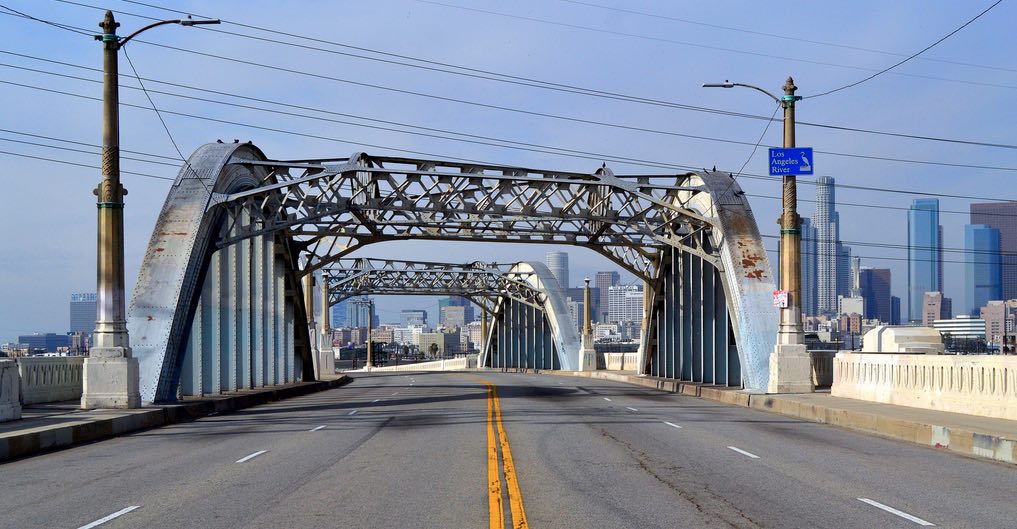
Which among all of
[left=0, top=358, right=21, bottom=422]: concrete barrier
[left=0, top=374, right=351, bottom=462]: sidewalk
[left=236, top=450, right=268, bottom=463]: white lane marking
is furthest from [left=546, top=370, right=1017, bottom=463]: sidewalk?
[left=0, top=358, right=21, bottom=422]: concrete barrier

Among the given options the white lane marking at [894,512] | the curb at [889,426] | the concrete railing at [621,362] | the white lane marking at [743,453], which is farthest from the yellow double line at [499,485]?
the concrete railing at [621,362]

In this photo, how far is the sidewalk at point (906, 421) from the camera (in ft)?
54.8

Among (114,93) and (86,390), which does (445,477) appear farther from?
(114,93)

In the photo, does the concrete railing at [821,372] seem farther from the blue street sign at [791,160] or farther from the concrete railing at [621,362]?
the concrete railing at [621,362]

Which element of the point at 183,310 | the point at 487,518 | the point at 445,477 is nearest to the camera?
the point at 487,518

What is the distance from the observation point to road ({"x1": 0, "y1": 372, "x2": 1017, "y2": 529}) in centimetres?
1054

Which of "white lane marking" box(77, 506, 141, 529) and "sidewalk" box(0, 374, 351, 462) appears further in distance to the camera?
"sidewalk" box(0, 374, 351, 462)

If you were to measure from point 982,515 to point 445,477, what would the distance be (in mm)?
6343

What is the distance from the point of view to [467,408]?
28.4 m

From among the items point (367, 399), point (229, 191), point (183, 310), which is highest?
point (229, 191)

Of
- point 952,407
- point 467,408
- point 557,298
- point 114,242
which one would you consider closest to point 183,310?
point 114,242

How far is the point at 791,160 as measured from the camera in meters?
28.6

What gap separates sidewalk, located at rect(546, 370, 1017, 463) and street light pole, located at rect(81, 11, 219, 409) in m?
15.9

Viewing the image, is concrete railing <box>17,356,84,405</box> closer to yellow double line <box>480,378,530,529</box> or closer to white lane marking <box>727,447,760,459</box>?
yellow double line <box>480,378,530,529</box>
